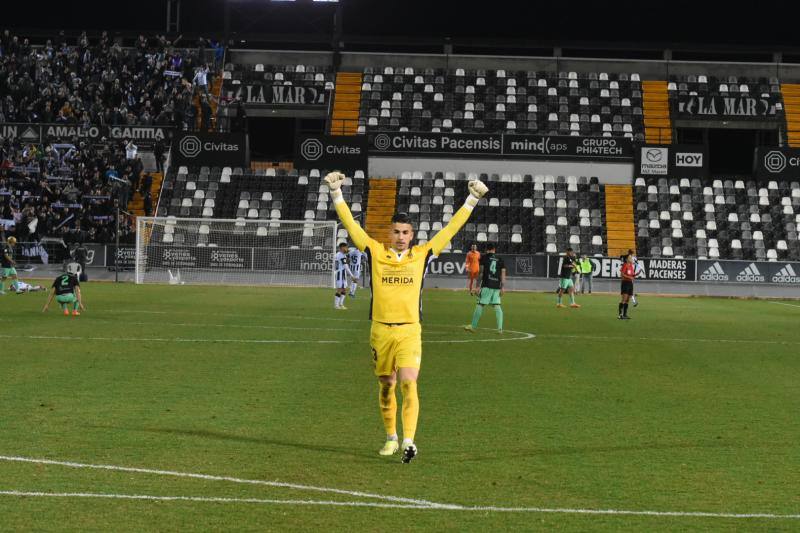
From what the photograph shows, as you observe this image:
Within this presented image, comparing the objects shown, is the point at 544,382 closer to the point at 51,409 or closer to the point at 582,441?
the point at 582,441

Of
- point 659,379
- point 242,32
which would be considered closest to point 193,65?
point 242,32

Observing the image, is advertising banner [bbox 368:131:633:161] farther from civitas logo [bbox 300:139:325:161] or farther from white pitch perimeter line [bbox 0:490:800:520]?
white pitch perimeter line [bbox 0:490:800:520]

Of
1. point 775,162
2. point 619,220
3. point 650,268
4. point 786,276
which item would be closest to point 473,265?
point 650,268

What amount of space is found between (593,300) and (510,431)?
31.2m

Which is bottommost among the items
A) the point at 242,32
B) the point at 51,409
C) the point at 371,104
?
the point at 51,409

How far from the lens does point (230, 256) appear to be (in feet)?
155

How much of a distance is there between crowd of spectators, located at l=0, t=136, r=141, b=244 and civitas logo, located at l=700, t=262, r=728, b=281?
25.7 metres

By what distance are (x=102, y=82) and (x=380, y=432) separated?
170ft

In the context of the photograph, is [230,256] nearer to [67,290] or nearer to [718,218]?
[67,290]

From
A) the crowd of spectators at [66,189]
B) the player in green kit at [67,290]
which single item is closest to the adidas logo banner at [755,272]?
the crowd of spectators at [66,189]

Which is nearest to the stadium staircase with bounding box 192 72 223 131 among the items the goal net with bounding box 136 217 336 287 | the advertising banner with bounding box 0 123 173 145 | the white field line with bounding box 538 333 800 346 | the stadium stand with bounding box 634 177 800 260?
the advertising banner with bounding box 0 123 173 145

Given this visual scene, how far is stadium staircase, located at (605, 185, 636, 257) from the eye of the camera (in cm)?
5297

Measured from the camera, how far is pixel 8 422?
11.2 meters

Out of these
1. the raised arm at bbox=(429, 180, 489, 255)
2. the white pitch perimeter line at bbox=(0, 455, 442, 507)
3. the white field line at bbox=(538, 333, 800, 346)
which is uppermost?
the raised arm at bbox=(429, 180, 489, 255)
